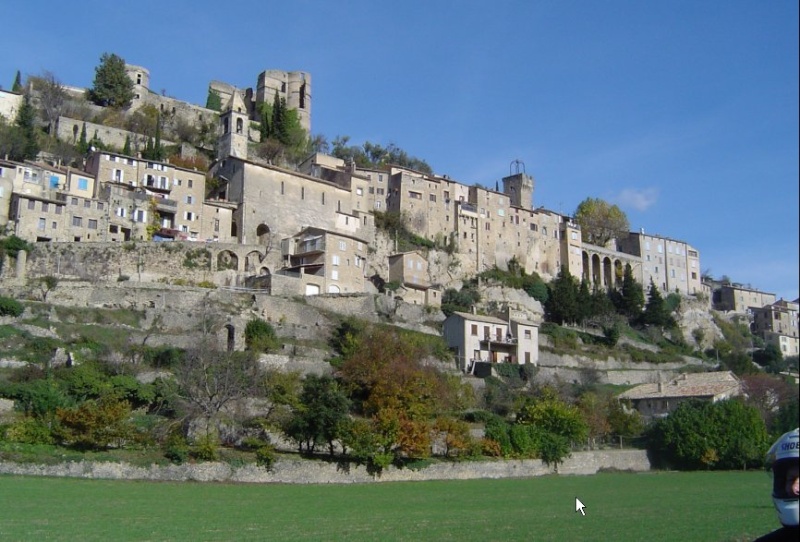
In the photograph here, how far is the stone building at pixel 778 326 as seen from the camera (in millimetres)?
108875

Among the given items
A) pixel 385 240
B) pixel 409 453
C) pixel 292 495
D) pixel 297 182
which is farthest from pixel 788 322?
A: pixel 292 495

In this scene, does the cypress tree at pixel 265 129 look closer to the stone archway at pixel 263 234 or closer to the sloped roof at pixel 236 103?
the sloped roof at pixel 236 103

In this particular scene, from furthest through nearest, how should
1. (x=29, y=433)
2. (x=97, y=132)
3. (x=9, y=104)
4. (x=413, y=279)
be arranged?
(x=9, y=104) → (x=97, y=132) → (x=413, y=279) → (x=29, y=433)

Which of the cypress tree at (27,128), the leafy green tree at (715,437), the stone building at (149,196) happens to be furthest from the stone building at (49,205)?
the leafy green tree at (715,437)

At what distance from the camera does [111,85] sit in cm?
9275

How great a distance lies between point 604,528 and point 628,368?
2111 inches

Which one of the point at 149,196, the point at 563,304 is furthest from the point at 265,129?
the point at 563,304

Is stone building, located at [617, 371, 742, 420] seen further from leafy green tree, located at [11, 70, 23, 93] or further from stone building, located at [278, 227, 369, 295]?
leafy green tree, located at [11, 70, 23, 93]

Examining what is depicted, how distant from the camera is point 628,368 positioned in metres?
73.5

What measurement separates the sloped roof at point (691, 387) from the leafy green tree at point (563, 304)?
15.7 metres

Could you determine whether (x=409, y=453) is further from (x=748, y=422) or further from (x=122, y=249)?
(x=122, y=249)

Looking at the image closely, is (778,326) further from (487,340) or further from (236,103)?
(236,103)

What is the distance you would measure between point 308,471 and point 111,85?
6768 cm

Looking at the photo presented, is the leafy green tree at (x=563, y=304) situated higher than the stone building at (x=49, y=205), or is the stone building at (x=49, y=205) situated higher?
the stone building at (x=49, y=205)
